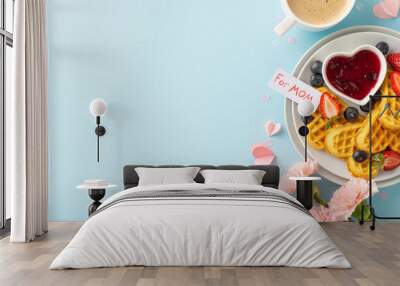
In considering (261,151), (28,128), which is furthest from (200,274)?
(261,151)

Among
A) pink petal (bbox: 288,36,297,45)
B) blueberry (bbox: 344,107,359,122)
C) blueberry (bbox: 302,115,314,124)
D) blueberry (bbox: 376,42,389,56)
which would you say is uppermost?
pink petal (bbox: 288,36,297,45)

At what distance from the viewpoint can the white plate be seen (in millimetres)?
6395

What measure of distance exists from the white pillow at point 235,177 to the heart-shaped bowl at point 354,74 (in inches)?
53.8

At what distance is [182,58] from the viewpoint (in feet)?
21.6

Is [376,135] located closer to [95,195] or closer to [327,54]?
[327,54]

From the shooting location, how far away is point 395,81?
20.8ft

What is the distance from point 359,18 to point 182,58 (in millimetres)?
2134

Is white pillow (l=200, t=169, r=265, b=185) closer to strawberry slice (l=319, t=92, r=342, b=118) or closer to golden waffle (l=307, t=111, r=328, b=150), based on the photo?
golden waffle (l=307, t=111, r=328, b=150)

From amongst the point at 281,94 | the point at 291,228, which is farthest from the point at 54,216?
the point at 291,228

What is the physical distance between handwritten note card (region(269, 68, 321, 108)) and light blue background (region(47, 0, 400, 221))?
10 cm

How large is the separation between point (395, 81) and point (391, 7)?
88 centimetres

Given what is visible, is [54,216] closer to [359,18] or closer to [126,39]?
[126,39]

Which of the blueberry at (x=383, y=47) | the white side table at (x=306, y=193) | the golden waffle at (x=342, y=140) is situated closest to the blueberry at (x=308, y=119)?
the golden waffle at (x=342, y=140)

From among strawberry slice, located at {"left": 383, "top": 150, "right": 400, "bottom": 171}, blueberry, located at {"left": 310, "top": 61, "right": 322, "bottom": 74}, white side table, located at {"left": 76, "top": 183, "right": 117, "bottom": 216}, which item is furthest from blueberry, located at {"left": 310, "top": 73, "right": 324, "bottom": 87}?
white side table, located at {"left": 76, "top": 183, "right": 117, "bottom": 216}
